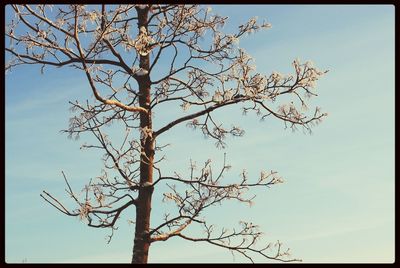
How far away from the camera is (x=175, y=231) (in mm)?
8062

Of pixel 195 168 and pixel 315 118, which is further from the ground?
pixel 315 118

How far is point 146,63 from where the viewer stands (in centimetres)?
856

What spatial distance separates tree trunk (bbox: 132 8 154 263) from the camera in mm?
7645

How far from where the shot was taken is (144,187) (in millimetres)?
7836

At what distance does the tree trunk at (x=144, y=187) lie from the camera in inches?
301

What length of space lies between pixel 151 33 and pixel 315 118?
10.8 feet

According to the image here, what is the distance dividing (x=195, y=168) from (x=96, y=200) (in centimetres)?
167
